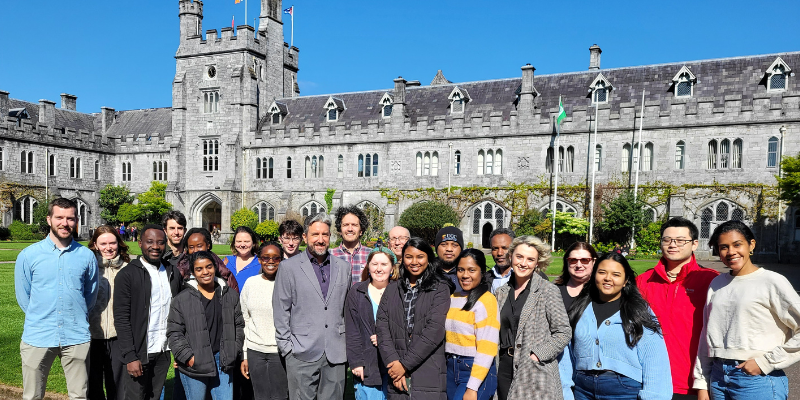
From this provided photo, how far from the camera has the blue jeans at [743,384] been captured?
4.06 metres

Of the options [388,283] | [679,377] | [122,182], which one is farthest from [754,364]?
[122,182]

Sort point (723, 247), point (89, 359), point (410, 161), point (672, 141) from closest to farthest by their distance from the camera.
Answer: point (723, 247), point (89, 359), point (672, 141), point (410, 161)

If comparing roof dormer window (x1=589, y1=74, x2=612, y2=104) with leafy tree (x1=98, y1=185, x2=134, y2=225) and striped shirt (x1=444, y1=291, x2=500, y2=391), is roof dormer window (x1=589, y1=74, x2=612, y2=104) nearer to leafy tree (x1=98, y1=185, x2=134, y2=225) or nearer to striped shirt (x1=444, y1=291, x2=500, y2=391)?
striped shirt (x1=444, y1=291, x2=500, y2=391)

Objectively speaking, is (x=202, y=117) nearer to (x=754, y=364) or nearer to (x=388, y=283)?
(x=388, y=283)

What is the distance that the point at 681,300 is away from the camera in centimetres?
461

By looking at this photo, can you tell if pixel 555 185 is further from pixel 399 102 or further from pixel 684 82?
pixel 399 102

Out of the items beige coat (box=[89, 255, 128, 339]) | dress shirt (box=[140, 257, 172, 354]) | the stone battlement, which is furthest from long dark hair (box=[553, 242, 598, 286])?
the stone battlement

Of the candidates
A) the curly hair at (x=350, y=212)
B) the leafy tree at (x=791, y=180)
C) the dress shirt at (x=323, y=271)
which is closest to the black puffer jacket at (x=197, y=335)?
the dress shirt at (x=323, y=271)

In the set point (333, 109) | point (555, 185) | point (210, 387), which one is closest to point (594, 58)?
point (555, 185)

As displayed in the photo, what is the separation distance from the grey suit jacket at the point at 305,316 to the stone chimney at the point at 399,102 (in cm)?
2691

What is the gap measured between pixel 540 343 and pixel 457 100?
28035 millimetres

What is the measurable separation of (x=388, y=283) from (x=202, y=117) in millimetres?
33182

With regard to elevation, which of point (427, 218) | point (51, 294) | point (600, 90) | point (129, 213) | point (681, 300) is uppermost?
point (600, 90)

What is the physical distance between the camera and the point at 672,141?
86.5 feet
